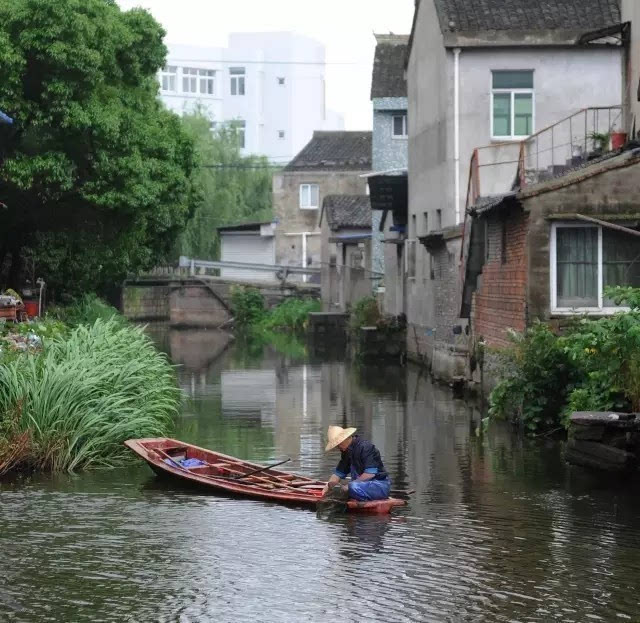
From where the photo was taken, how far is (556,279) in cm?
2273

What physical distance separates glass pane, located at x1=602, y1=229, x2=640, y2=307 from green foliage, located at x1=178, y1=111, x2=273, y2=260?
158 ft

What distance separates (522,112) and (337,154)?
39920mm

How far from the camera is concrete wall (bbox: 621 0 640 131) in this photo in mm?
25938

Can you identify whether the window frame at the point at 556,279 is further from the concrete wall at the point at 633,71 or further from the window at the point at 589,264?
the concrete wall at the point at 633,71

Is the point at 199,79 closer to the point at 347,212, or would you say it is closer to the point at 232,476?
the point at 347,212

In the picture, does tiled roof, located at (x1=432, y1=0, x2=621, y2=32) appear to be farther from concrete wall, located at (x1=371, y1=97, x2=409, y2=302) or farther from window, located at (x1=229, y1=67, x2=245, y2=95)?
window, located at (x1=229, y1=67, x2=245, y2=95)

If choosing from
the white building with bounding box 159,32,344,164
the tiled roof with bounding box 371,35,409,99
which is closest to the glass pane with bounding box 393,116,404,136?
the tiled roof with bounding box 371,35,409,99

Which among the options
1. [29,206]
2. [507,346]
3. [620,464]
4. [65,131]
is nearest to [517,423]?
[507,346]

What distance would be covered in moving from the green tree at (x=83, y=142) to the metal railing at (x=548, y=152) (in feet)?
26.9

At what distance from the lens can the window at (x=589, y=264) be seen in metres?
22.5

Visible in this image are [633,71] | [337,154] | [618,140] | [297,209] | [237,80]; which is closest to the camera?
[618,140]

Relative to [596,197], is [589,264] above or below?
below

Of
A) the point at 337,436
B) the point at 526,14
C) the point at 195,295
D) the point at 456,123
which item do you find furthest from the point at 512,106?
the point at 195,295

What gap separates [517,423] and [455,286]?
10.4 metres
